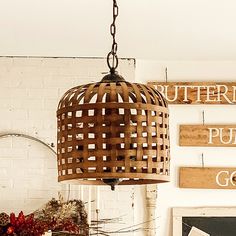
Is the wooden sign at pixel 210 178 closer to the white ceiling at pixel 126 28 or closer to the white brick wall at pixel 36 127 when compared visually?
the white brick wall at pixel 36 127

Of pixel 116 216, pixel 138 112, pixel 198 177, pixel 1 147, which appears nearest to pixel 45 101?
pixel 1 147

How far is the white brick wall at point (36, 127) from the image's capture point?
4.12m

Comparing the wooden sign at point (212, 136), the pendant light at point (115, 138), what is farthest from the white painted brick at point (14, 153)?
the pendant light at point (115, 138)

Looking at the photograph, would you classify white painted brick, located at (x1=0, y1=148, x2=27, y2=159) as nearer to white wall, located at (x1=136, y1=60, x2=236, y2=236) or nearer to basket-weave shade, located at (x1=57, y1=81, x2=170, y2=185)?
white wall, located at (x1=136, y1=60, x2=236, y2=236)

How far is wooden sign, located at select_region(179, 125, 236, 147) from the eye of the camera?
14.0 ft

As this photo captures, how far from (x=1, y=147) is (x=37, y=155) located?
257 millimetres

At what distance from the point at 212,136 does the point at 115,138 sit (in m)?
2.71

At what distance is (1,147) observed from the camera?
164 inches

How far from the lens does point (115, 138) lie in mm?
1668

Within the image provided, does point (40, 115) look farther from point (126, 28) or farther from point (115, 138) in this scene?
point (115, 138)

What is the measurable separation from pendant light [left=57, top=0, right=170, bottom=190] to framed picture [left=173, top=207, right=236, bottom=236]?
2.50 m

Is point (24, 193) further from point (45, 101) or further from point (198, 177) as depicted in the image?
point (198, 177)

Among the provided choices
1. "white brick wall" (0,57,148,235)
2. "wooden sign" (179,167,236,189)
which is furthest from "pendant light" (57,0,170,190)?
"wooden sign" (179,167,236,189)

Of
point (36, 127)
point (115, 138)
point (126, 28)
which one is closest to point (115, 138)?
point (115, 138)
